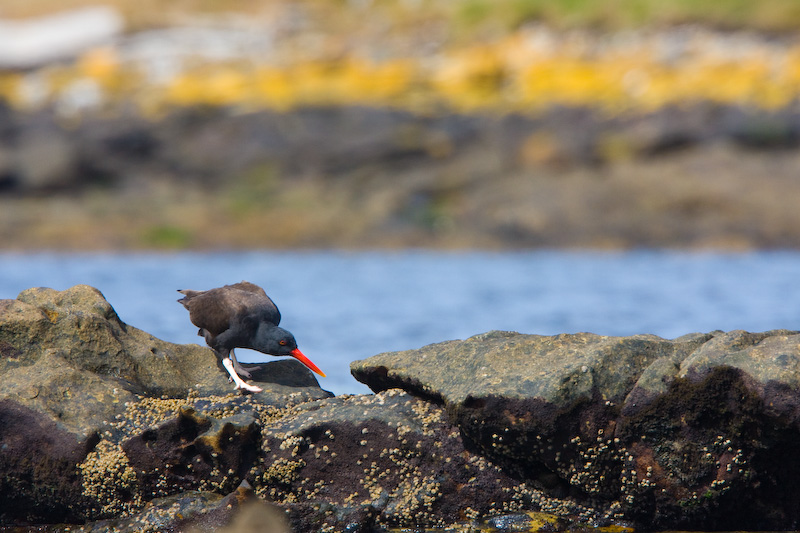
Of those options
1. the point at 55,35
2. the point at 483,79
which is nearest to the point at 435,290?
the point at 483,79

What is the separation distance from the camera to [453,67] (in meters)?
26.3

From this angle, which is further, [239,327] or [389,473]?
[239,327]

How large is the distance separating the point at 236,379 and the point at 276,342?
330 mm

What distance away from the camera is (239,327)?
17.5 feet

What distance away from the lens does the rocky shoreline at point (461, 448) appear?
447cm

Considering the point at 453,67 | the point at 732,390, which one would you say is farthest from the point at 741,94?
the point at 732,390

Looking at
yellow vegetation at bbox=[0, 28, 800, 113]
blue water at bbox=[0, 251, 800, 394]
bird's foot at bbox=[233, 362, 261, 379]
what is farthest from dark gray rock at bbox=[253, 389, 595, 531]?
yellow vegetation at bbox=[0, 28, 800, 113]

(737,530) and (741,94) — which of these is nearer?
(737,530)

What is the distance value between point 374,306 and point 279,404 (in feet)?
30.9

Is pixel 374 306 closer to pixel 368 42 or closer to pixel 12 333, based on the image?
pixel 12 333

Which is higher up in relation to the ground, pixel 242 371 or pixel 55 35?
pixel 55 35

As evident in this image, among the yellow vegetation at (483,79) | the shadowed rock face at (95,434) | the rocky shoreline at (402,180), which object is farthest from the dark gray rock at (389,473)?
the yellow vegetation at (483,79)

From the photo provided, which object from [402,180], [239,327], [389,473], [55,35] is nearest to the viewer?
[389,473]

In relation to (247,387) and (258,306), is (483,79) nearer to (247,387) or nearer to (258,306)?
(258,306)
